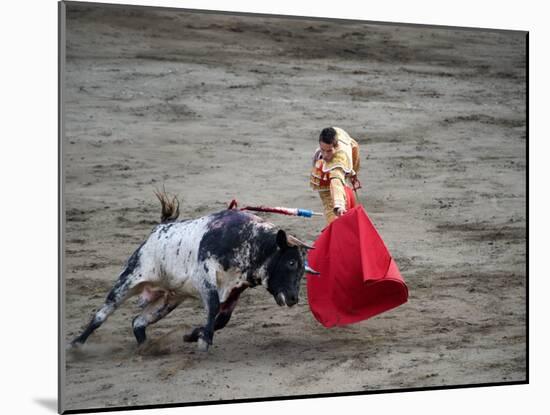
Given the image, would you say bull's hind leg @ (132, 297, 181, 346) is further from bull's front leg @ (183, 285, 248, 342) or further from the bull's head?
the bull's head

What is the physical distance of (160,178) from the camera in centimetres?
821

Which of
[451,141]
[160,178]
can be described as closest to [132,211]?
[160,178]

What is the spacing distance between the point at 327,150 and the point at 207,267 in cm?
120

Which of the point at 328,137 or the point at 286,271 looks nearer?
the point at 286,271

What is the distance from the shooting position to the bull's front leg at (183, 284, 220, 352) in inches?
317

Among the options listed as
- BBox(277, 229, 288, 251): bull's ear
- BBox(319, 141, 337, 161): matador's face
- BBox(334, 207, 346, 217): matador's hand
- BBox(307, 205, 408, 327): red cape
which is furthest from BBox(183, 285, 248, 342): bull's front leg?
BBox(319, 141, 337, 161): matador's face

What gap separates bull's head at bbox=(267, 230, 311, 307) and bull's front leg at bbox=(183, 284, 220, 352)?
37 centimetres

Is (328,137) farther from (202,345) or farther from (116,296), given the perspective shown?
(116,296)

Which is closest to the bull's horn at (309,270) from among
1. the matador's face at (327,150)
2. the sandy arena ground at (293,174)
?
the sandy arena ground at (293,174)

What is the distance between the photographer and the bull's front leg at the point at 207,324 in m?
8.05

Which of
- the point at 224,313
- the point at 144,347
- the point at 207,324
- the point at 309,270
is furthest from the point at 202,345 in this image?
the point at 309,270

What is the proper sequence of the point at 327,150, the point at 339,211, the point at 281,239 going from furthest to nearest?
1. the point at 327,150
2. the point at 339,211
3. the point at 281,239

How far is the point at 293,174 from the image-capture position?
853cm

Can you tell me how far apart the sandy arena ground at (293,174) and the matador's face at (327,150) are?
118 millimetres
